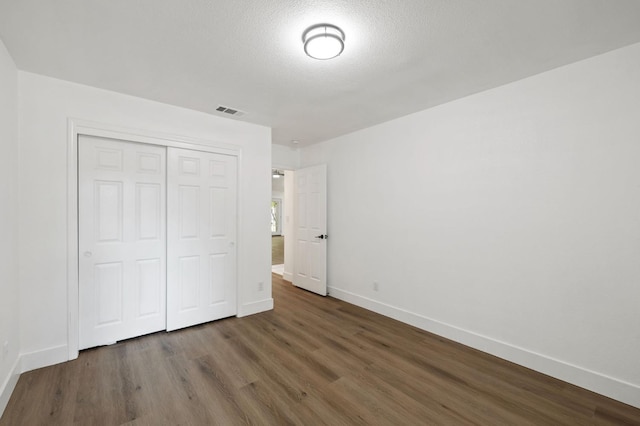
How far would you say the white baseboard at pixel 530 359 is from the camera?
205cm

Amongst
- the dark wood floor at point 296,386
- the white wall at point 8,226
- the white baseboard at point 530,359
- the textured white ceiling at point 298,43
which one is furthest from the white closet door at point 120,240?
the white baseboard at point 530,359

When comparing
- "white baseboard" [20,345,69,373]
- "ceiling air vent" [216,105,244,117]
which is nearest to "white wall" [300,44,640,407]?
"ceiling air vent" [216,105,244,117]

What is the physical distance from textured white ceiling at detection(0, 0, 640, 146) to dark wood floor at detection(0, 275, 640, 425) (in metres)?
2.63

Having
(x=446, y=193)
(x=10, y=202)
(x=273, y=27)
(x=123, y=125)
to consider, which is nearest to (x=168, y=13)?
(x=273, y=27)

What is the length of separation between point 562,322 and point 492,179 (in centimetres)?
139

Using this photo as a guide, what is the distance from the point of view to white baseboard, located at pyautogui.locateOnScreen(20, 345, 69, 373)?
2.35 metres

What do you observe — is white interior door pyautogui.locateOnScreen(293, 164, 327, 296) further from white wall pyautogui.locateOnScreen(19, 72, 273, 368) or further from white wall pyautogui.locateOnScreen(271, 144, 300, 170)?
white wall pyautogui.locateOnScreen(19, 72, 273, 368)

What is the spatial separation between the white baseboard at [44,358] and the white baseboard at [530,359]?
3467mm

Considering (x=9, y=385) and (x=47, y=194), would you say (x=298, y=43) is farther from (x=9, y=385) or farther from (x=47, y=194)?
(x=9, y=385)

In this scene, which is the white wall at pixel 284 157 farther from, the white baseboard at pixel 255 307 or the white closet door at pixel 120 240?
the white baseboard at pixel 255 307

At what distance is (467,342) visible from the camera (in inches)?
115

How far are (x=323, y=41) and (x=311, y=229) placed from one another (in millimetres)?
3316

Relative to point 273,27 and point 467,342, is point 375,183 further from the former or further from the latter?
point 273,27

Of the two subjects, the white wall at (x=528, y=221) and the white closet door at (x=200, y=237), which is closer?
the white wall at (x=528, y=221)
